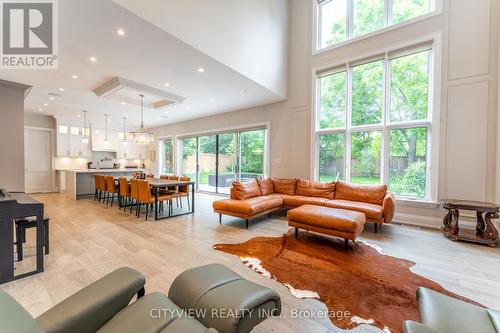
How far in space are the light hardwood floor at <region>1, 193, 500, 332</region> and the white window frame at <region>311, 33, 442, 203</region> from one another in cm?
115

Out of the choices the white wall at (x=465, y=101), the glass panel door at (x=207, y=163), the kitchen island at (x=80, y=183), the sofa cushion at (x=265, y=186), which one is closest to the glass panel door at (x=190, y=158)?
the glass panel door at (x=207, y=163)

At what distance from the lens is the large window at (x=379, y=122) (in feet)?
14.8

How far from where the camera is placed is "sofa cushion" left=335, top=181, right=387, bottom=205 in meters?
4.40

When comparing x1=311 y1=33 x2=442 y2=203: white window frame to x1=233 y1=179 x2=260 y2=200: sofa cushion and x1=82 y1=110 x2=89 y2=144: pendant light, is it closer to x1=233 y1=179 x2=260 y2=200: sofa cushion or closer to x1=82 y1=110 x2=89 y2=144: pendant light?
x1=233 y1=179 x2=260 y2=200: sofa cushion

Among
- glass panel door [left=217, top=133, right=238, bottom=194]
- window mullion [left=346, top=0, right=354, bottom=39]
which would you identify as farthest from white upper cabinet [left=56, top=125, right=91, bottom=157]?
→ window mullion [left=346, top=0, right=354, bottom=39]

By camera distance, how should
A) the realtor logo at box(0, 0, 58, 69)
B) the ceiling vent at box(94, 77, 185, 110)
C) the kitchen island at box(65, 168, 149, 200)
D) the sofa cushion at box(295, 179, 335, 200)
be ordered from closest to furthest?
the realtor logo at box(0, 0, 58, 69)
the ceiling vent at box(94, 77, 185, 110)
the sofa cushion at box(295, 179, 335, 200)
the kitchen island at box(65, 168, 149, 200)

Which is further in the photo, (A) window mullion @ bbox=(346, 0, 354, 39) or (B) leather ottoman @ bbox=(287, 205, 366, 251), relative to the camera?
(A) window mullion @ bbox=(346, 0, 354, 39)

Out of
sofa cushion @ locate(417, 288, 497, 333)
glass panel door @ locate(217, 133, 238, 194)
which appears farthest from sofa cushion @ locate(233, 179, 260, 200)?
sofa cushion @ locate(417, 288, 497, 333)

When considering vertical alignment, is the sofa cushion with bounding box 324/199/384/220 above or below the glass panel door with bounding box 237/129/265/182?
below

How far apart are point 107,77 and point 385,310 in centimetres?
584

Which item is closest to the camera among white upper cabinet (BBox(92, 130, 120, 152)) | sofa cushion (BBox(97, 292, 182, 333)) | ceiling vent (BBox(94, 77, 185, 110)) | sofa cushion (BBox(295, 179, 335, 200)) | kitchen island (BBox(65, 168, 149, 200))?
sofa cushion (BBox(97, 292, 182, 333))

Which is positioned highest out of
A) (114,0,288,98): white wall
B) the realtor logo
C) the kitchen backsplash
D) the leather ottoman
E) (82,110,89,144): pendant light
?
(114,0,288,98): white wall

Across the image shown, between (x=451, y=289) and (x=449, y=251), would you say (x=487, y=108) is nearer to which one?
(x=449, y=251)

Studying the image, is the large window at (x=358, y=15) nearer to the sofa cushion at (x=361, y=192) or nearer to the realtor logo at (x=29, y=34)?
the sofa cushion at (x=361, y=192)
